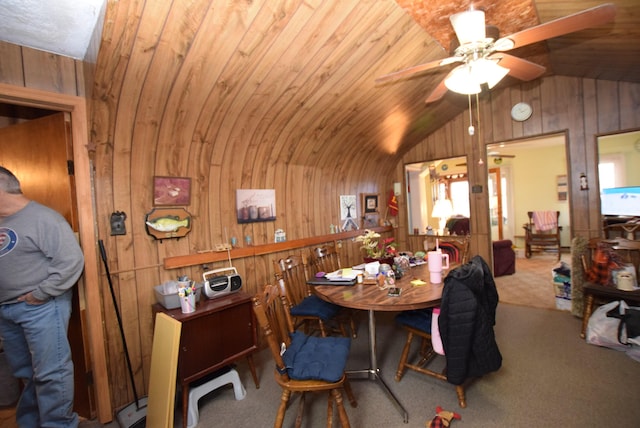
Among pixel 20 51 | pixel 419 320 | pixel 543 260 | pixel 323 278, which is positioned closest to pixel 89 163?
pixel 20 51

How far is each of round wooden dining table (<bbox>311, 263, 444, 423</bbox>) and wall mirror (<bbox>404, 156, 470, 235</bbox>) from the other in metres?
2.81

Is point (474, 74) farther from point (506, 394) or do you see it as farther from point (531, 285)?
point (531, 285)

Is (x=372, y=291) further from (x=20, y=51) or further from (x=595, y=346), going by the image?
(x=20, y=51)

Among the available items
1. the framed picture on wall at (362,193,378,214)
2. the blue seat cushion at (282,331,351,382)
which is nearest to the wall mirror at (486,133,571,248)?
the framed picture on wall at (362,193,378,214)

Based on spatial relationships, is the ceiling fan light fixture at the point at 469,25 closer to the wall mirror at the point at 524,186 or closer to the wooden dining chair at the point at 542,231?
the wall mirror at the point at 524,186

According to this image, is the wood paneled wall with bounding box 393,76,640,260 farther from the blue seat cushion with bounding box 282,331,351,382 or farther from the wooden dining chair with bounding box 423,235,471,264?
the blue seat cushion with bounding box 282,331,351,382

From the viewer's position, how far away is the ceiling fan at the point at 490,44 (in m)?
1.49

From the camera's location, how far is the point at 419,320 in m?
2.27

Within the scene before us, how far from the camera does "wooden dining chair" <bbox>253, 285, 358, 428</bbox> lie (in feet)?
5.08

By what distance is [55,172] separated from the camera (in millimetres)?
2084

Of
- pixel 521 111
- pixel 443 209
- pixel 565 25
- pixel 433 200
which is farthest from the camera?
pixel 433 200

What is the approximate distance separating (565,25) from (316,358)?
2.29 metres

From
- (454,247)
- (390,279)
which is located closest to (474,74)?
(390,279)

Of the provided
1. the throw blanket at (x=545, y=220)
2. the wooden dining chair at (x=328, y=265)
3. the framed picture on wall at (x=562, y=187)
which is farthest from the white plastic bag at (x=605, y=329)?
the framed picture on wall at (x=562, y=187)
